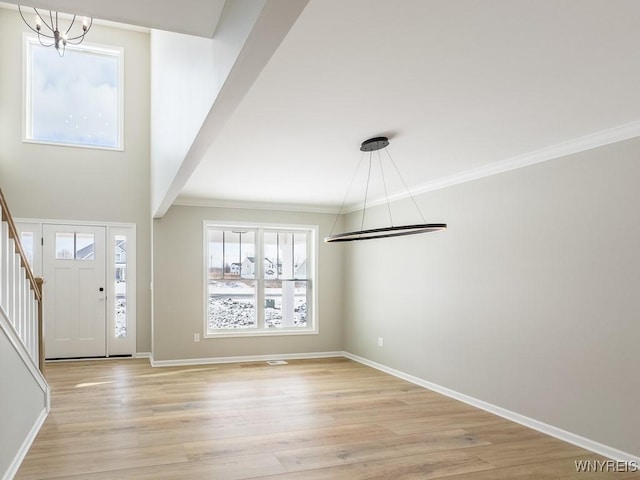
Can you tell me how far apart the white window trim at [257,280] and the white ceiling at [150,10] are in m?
4.85

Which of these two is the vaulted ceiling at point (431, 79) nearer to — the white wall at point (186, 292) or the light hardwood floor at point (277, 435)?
the light hardwood floor at point (277, 435)

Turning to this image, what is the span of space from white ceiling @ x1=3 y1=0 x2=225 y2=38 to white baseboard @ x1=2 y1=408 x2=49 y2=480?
103 inches

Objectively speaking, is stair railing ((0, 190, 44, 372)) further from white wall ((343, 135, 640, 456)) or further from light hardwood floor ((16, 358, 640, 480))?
white wall ((343, 135, 640, 456))

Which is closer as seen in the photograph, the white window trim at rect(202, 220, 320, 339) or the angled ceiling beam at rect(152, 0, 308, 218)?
the angled ceiling beam at rect(152, 0, 308, 218)

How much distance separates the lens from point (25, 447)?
11.1 feet

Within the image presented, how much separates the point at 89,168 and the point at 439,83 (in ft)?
20.5

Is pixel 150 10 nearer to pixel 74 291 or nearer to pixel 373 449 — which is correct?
pixel 373 449

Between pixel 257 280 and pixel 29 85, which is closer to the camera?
pixel 29 85

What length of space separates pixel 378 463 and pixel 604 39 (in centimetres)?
283

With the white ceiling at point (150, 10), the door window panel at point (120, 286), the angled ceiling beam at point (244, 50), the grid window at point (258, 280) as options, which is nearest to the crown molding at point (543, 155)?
the grid window at point (258, 280)

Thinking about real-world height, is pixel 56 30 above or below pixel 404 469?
above

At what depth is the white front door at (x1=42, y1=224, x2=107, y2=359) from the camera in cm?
703

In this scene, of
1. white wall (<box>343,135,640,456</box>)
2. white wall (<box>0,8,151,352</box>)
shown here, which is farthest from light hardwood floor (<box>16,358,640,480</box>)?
white wall (<box>0,8,151,352</box>)

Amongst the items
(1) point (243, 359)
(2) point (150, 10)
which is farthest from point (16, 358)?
(1) point (243, 359)
